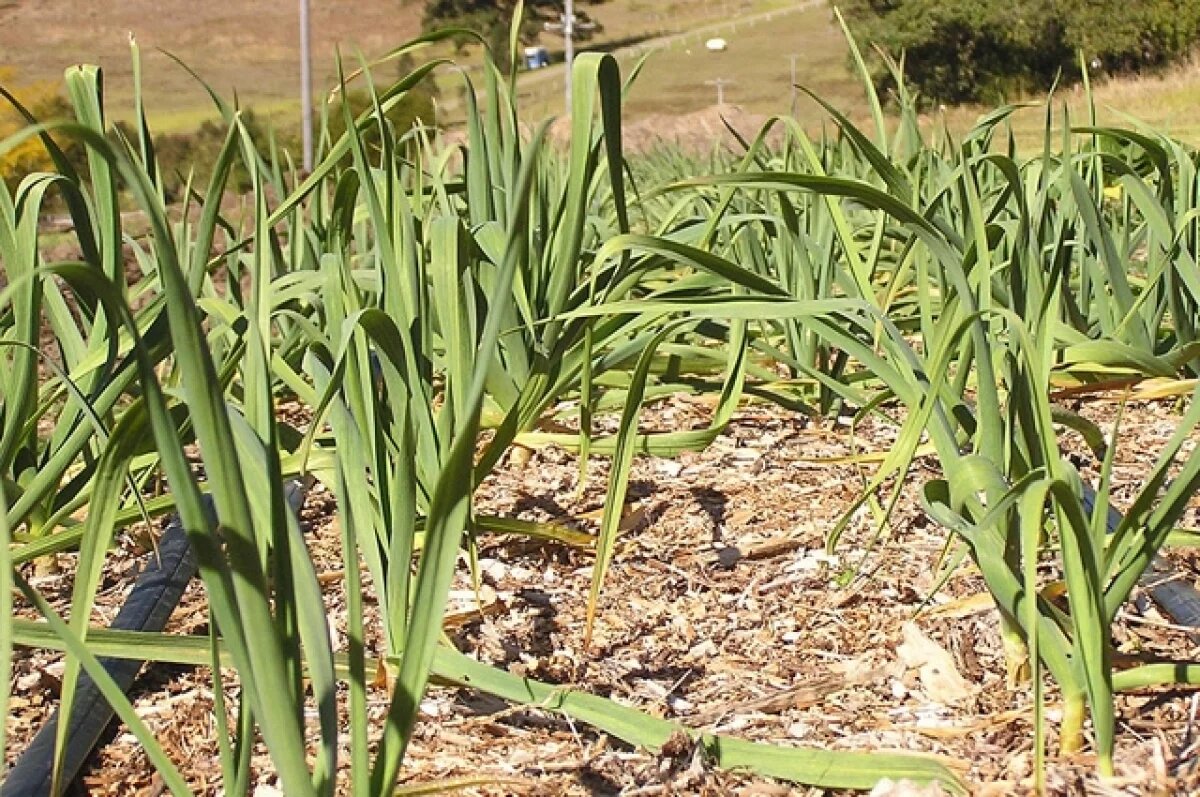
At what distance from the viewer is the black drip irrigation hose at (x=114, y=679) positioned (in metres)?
0.86

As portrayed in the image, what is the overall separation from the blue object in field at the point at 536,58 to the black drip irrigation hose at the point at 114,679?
31041 mm

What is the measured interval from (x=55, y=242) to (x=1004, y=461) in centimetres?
701

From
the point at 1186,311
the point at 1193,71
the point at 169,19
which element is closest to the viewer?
the point at 1186,311

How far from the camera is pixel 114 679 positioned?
985 mm

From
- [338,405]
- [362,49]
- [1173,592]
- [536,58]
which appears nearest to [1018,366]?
[1173,592]

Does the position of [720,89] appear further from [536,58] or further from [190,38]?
[190,38]

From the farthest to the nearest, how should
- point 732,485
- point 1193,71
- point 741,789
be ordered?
point 1193,71 < point 732,485 < point 741,789

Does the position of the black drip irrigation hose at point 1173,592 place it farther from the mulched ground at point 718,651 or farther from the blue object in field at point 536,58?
the blue object in field at point 536,58

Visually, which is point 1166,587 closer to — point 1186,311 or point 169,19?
point 1186,311

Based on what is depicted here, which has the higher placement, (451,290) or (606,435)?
(451,290)

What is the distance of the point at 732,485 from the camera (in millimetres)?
1484

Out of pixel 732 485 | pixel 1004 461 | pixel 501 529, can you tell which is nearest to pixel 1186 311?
pixel 732 485

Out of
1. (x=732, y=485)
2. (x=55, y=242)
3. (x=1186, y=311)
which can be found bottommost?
(x=55, y=242)

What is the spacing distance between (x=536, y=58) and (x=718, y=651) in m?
32.0
